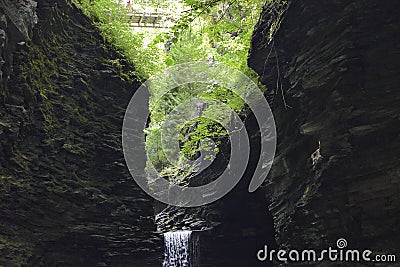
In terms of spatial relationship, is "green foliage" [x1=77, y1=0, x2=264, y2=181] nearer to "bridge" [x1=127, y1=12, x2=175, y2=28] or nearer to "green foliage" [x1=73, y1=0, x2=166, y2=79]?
"green foliage" [x1=73, y1=0, x2=166, y2=79]

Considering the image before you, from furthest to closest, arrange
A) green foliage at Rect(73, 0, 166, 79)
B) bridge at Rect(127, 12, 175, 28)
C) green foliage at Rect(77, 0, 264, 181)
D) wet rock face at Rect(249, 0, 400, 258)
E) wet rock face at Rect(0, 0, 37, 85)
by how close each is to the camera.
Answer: bridge at Rect(127, 12, 175, 28) < green foliage at Rect(73, 0, 166, 79) < green foliage at Rect(77, 0, 264, 181) < wet rock face at Rect(0, 0, 37, 85) < wet rock face at Rect(249, 0, 400, 258)

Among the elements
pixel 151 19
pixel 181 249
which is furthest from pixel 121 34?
pixel 181 249

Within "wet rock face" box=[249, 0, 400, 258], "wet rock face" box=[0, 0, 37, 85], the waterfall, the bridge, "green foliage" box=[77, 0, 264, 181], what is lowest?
→ the waterfall

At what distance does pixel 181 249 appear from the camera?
8203 mm

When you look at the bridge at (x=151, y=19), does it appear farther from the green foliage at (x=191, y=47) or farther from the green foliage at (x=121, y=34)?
the green foliage at (x=121, y=34)

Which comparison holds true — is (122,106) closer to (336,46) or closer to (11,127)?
(11,127)

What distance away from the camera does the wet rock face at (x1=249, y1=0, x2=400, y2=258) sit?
4684 mm

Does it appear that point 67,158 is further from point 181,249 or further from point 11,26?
point 181,249

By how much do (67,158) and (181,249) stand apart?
3.20 m

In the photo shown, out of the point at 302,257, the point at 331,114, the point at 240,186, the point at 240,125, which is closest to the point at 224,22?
the point at 240,125

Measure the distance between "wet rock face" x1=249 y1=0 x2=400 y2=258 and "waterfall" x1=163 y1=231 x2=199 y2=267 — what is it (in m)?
2.80

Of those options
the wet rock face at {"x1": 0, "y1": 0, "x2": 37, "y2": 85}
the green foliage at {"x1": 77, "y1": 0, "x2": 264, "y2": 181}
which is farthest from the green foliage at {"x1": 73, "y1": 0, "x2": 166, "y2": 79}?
the wet rock face at {"x1": 0, "y1": 0, "x2": 37, "y2": 85}

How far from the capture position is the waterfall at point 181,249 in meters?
7.99

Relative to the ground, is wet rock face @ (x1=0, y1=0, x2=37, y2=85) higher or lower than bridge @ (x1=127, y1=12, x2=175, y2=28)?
lower
